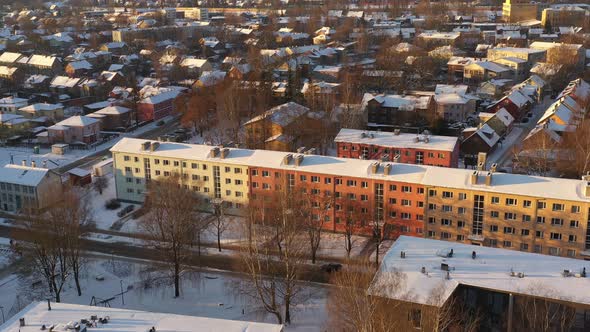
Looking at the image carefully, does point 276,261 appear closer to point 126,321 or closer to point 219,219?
point 219,219

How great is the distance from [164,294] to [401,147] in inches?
482

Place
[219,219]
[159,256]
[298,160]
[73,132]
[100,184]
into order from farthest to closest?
[73,132]
[100,184]
[298,160]
[219,219]
[159,256]

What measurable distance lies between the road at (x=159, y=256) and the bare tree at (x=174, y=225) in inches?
12.5

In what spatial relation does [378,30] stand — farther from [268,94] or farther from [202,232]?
[202,232]

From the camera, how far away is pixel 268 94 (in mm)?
38719

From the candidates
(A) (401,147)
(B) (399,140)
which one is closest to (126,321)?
(A) (401,147)

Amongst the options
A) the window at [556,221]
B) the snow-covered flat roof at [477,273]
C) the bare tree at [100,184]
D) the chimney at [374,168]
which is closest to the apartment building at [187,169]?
the bare tree at [100,184]

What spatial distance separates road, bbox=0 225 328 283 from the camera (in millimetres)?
19062

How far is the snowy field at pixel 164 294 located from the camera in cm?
1716

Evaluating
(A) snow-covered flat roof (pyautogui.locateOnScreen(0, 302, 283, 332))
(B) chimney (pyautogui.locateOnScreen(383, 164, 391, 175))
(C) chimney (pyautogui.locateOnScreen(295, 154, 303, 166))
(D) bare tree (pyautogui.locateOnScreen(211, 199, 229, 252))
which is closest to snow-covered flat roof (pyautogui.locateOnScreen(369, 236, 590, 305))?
(A) snow-covered flat roof (pyautogui.locateOnScreen(0, 302, 283, 332))

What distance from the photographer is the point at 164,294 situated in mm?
18344

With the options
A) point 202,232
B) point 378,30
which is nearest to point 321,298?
point 202,232

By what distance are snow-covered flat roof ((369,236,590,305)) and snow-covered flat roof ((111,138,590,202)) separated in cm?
371

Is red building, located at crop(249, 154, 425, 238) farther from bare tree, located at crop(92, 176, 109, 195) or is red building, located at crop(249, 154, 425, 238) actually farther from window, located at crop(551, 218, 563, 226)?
bare tree, located at crop(92, 176, 109, 195)
